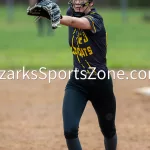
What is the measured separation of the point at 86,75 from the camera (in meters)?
6.28

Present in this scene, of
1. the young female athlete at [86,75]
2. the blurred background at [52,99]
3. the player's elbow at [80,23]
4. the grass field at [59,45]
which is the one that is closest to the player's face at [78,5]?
the young female athlete at [86,75]

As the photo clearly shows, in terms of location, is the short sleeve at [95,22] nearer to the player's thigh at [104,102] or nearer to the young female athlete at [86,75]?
the young female athlete at [86,75]

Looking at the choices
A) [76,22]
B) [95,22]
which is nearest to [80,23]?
[76,22]

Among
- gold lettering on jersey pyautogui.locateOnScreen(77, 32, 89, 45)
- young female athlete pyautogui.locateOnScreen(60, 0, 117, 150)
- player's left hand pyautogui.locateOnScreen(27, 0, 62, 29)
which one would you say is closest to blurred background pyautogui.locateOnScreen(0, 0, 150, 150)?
young female athlete pyautogui.locateOnScreen(60, 0, 117, 150)

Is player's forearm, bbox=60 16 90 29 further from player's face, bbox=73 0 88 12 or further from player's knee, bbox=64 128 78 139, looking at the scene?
player's knee, bbox=64 128 78 139

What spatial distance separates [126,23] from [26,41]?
355 inches

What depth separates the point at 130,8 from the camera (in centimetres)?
3547

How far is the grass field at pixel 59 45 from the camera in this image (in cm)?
1531

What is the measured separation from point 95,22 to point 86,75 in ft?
1.91

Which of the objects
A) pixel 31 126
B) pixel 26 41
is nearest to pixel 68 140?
pixel 31 126

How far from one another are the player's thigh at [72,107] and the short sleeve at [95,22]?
696mm

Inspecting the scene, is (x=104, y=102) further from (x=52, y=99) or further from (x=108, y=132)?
(x=52, y=99)

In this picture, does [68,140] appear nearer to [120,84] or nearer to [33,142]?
[33,142]

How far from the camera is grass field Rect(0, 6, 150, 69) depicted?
15312mm
